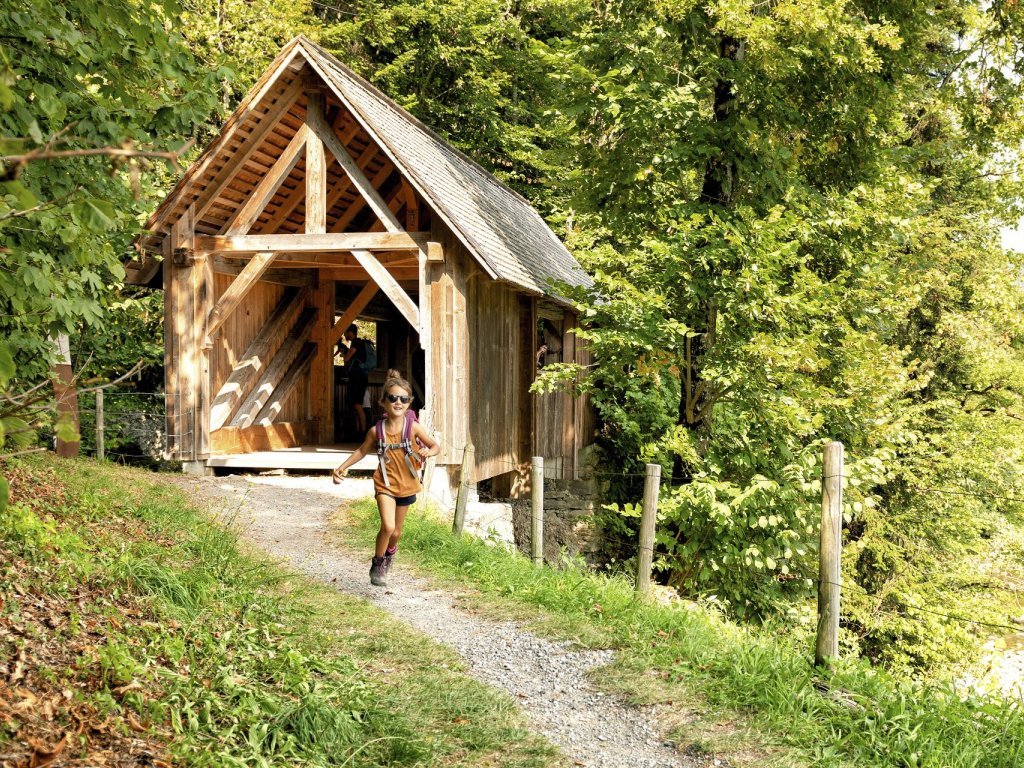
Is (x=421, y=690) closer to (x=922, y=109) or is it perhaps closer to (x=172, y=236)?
(x=172, y=236)

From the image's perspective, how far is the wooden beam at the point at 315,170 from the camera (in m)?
12.0

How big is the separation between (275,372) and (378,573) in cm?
843

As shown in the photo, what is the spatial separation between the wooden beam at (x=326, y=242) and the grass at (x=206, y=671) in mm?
6278

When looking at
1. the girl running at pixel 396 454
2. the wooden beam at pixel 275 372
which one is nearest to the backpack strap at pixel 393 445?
the girl running at pixel 396 454

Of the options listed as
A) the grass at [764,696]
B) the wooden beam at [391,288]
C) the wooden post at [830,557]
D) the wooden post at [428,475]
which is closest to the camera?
the grass at [764,696]

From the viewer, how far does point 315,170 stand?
12.0 meters

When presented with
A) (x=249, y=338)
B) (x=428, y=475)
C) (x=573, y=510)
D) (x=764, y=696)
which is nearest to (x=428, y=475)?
(x=428, y=475)

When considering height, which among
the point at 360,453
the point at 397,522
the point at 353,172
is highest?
the point at 353,172

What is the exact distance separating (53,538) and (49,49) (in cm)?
312

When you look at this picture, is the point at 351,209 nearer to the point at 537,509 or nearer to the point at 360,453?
the point at 537,509

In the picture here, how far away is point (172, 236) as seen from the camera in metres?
12.5

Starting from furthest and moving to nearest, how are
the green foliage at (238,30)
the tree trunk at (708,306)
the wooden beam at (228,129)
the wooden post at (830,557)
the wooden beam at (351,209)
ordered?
1. the green foliage at (238,30)
2. the wooden beam at (351,209)
3. the wooden beam at (228,129)
4. the tree trunk at (708,306)
5. the wooden post at (830,557)

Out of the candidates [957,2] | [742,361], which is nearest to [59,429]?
[742,361]

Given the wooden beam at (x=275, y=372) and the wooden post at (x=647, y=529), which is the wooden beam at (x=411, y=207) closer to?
the wooden beam at (x=275, y=372)
